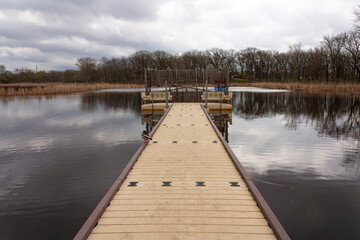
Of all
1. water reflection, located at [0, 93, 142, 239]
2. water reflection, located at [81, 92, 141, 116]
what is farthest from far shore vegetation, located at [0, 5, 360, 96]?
water reflection, located at [0, 93, 142, 239]

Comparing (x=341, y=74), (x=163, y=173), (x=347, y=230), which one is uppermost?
(x=341, y=74)

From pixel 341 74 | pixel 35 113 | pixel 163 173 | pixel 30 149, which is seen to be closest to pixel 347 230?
pixel 163 173

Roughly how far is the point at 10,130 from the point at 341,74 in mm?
63263

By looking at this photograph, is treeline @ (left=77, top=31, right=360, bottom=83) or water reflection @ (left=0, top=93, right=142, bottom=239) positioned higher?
treeline @ (left=77, top=31, right=360, bottom=83)

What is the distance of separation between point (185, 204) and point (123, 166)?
4144 mm

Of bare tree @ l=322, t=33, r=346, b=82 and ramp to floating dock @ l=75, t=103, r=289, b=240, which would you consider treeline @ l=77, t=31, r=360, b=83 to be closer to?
bare tree @ l=322, t=33, r=346, b=82

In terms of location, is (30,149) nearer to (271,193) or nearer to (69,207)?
(69,207)

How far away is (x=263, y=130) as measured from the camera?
493 inches

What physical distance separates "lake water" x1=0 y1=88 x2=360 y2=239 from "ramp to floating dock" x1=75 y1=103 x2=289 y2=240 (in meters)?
1.23

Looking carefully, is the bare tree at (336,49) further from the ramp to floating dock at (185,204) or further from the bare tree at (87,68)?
the bare tree at (87,68)

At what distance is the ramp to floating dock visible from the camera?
3098 mm

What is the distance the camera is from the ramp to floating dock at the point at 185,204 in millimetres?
3098

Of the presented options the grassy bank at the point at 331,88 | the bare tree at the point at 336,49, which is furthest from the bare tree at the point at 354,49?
the grassy bank at the point at 331,88

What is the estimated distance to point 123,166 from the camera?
744 cm
